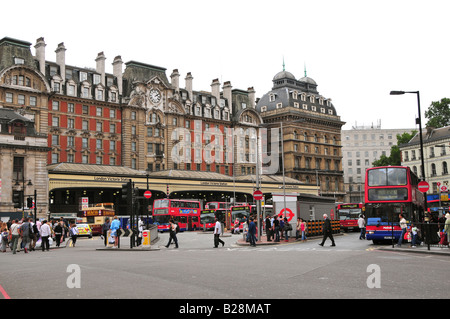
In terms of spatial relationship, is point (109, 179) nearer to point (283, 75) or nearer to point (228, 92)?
point (228, 92)

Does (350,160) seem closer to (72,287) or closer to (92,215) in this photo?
(92,215)

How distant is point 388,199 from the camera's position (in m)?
27.6

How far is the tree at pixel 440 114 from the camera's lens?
82312 millimetres

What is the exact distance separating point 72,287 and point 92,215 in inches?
1835

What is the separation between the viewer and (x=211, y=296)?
31.5 feet

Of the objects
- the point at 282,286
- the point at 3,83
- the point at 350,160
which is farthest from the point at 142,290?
the point at 350,160

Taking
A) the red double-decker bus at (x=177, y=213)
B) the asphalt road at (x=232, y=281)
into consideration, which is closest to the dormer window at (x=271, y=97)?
A: the red double-decker bus at (x=177, y=213)

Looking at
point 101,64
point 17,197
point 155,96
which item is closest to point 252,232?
point 17,197

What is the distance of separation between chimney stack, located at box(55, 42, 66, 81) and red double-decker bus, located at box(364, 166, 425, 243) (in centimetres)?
5158

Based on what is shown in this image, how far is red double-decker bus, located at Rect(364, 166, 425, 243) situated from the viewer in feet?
89.6

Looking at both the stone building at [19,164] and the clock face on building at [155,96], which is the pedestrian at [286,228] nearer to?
the stone building at [19,164]

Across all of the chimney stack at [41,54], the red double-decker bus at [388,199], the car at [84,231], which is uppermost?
the chimney stack at [41,54]

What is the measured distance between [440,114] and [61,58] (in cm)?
5941

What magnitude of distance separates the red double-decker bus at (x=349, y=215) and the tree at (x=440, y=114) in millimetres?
38667
